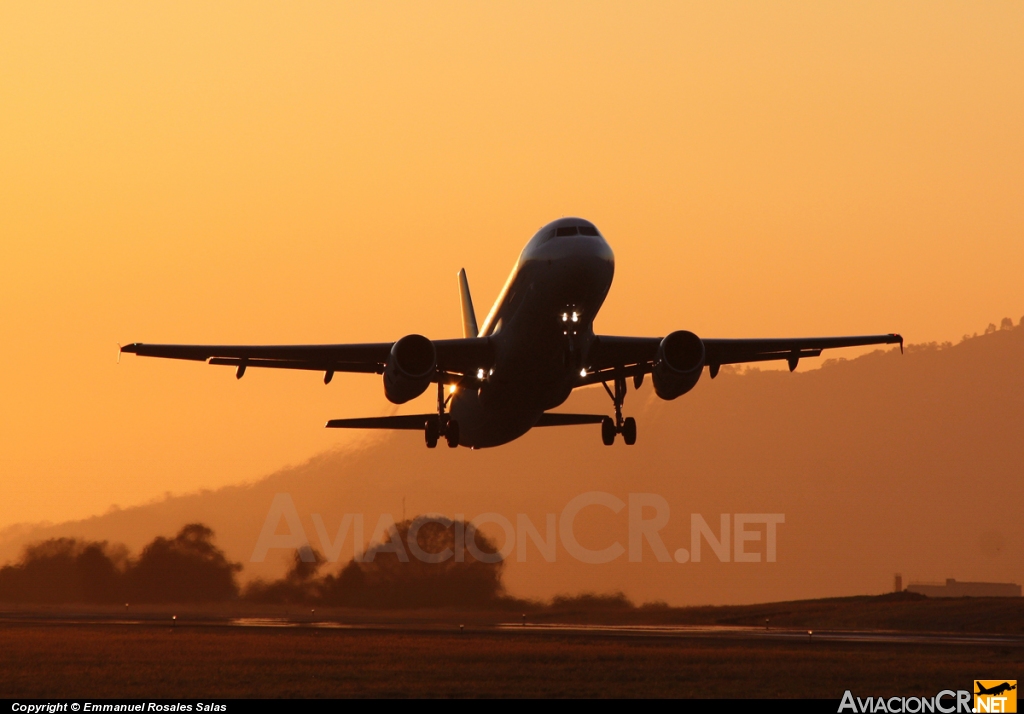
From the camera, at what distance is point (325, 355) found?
4241 centimetres

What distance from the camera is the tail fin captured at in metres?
61.1

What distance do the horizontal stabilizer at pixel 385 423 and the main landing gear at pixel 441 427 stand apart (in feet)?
9.49

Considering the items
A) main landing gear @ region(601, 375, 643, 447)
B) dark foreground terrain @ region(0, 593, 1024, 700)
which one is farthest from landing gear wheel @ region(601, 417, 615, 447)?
dark foreground terrain @ region(0, 593, 1024, 700)

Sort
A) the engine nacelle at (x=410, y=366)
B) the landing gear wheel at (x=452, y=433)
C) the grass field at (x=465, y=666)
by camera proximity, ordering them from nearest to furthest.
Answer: the grass field at (x=465, y=666) → the engine nacelle at (x=410, y=366) → the landing gear wheel at (x=452, y=433)

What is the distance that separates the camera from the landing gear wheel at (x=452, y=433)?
4403cm

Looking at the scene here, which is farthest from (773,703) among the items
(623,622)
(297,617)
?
(297,617)

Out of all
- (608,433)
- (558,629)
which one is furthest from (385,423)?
(558,629)

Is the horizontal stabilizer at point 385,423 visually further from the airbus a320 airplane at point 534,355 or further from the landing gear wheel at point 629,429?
the landing gear wheel at point 629,429

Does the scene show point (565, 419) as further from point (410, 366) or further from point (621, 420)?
point (410, 366)

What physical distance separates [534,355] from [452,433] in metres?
7.50

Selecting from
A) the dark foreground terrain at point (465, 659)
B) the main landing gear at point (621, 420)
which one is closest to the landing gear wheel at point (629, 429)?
the main landing gear at point (621, 420)

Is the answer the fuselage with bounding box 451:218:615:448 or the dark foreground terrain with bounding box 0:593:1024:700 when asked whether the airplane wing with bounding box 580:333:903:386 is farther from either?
the dark foreground terrain with bounding box 0:593:1024:700

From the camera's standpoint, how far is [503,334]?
3856cm

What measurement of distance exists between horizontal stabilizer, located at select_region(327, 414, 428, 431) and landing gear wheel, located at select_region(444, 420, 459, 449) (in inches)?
136
